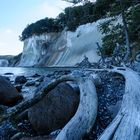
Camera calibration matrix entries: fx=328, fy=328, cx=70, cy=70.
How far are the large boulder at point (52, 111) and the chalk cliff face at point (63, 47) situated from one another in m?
33.3

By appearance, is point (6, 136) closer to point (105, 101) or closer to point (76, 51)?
point (105, 101)

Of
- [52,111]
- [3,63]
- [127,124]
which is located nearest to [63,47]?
[52,111]

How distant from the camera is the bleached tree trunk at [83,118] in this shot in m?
4.00

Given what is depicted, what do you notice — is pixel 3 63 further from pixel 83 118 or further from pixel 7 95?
pixel 83 118

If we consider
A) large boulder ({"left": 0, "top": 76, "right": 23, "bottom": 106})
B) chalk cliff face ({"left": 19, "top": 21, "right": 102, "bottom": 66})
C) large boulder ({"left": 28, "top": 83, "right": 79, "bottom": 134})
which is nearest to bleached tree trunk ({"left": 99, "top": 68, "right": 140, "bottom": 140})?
large boulder ({"left": 28, "top": 83, "right": 79, "bottom": 134})

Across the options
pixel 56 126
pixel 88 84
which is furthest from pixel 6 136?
pixel 88 84

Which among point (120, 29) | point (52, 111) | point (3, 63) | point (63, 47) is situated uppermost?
point (120, 29)

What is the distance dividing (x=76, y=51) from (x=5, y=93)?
1598 inches

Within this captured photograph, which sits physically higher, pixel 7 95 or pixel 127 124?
pixel 127 124

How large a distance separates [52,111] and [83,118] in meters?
1.42

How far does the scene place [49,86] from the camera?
5586mm

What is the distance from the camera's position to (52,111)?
5.75 m

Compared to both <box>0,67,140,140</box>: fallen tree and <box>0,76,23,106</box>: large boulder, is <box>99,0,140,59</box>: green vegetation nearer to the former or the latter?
<box>0,76,23,106</box>: large boulder

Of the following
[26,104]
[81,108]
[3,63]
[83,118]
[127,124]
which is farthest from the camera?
[3,63]
